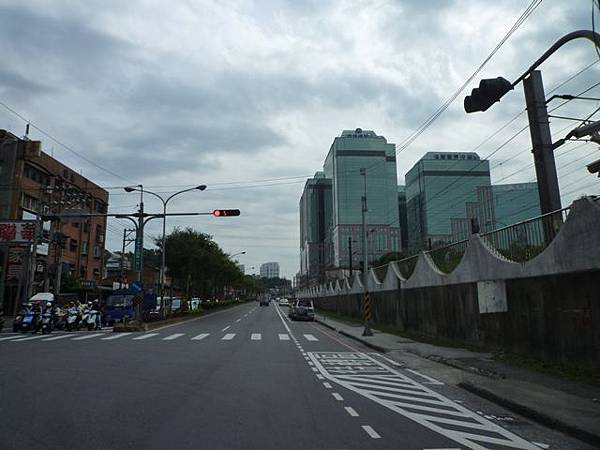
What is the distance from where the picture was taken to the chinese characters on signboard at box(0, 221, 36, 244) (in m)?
37.7

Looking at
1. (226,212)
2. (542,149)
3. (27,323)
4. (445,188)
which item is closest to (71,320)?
(27,323)

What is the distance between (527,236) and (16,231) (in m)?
37.6

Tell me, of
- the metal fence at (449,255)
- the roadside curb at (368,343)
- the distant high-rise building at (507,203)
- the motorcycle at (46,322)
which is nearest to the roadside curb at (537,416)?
the roadside curb at (368,343)

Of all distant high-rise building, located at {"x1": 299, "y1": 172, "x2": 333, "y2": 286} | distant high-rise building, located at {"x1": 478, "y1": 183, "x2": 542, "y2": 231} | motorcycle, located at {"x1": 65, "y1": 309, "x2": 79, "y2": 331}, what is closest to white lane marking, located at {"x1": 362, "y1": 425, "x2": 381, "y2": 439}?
distant high-rise building, located at {"x1": 478, "y1": 183, "x2": 542, "y2": 231}

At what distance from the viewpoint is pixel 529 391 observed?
366 inches

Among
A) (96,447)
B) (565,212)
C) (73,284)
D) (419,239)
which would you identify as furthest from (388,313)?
(73,284)

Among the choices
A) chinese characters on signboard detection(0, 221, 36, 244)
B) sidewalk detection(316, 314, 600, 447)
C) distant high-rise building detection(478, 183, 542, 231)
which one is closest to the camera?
sidewalk detection(316, 314, 600, 447)

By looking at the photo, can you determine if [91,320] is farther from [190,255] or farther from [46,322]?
[190,255]

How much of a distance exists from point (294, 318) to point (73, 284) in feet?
75.8

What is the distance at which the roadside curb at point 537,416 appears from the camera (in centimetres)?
638

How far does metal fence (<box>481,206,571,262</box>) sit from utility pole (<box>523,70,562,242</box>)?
4cm

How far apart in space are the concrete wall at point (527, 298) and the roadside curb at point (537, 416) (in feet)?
10.3

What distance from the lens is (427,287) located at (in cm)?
2245

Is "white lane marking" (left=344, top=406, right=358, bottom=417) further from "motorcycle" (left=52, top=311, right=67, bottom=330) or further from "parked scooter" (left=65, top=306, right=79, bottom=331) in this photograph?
"motorcycle" (left=52, top=311, right=67, bottom=330)
